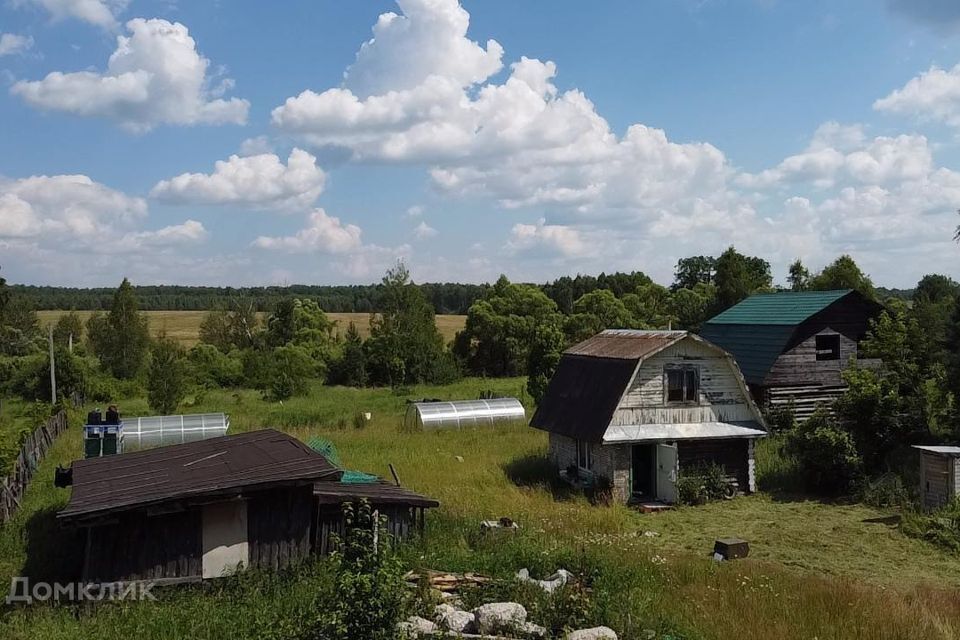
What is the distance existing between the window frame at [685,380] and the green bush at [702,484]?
A: 1.87 m

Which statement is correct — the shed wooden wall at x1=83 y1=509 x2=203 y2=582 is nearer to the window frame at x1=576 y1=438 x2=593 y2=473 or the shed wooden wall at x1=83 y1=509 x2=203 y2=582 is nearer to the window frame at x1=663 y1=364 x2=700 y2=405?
the window frame at x1=576 y1=438 x2=593 y2=473

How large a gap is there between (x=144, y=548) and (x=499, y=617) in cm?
553

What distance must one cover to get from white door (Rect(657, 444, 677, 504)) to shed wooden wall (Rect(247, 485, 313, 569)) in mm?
11486

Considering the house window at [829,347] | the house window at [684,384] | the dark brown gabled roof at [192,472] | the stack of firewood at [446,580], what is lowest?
the stack of firewood at [446,580]

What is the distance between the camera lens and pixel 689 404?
22078 mm

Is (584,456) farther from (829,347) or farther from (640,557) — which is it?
(829,347)

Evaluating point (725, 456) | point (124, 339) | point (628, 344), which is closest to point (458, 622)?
point (725, 456)

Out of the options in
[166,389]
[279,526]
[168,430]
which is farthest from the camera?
[166,389]

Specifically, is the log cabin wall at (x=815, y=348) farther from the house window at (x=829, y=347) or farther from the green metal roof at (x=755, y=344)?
the green metal roof at (x=755, y=344)

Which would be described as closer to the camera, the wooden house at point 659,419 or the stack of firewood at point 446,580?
the stack of firewood at point 446,580

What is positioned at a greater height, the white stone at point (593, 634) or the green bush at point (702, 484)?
the white stone at point (593, 634)

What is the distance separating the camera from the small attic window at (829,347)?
29609mm

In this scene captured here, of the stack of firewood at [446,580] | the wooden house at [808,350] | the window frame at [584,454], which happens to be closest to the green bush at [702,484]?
the window frame at [584,454]

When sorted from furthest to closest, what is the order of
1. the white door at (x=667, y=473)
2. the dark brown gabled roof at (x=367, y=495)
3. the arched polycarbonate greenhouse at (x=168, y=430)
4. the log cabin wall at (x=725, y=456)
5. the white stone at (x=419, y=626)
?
the arched polycarbonate greenhouse at (x=168, y=430), the log cabin wall at (x=725, y=456), the white door at (x=667, y=473), the dark brown gabled roof at (x=367, y=495), the white stone at (x=419, y=626)
